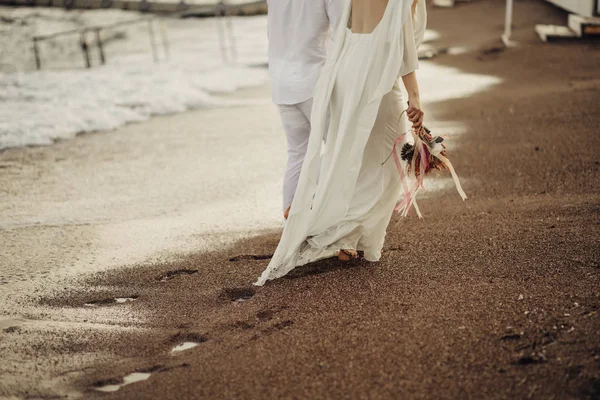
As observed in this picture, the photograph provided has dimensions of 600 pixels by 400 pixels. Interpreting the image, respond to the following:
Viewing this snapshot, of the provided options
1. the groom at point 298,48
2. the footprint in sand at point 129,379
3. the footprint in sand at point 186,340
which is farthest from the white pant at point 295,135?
the footprint in sand at point 129,379

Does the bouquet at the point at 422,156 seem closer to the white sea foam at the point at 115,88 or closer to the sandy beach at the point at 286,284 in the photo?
the sandy beach at the point at 286,284

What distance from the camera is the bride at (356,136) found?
3.83 m

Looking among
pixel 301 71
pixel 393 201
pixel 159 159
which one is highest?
pixel 301 71

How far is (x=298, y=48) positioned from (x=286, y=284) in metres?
1.49

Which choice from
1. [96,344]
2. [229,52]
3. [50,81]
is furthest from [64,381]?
[229,52]

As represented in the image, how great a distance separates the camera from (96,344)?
141 inches

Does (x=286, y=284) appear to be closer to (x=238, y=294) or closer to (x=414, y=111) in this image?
(x=238, y=294)

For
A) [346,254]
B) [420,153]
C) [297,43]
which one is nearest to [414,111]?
[420,153]

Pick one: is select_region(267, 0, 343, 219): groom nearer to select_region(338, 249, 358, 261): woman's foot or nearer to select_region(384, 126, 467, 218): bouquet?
select_region(384, 126, 467, 218): bouquet

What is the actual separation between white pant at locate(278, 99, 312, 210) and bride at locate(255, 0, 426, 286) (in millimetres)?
332

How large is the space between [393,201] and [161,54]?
2212 cm

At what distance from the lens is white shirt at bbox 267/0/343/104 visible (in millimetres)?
4207

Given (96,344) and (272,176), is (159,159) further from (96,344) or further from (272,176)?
(96,344)

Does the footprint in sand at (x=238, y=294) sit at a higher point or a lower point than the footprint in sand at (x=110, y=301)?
higher
